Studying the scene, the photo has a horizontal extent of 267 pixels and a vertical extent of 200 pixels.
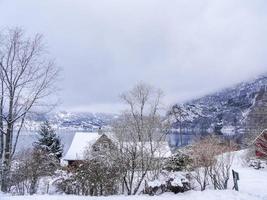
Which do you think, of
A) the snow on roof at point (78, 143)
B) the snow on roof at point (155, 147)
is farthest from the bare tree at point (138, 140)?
the snow on roof at point (78, 143)

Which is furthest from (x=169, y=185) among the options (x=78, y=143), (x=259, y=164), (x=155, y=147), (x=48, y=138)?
(x=78, y=143)

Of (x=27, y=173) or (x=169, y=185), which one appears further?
(x=27, y=173)

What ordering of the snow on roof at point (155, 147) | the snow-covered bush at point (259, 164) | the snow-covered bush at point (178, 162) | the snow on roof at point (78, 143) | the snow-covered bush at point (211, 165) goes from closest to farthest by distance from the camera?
the snow-covered bush at point (211, 165)
the snow-covered bush at point (178, 162)
the snow on roof at point (155, 147)
the snow-covered bush at point (259, 164)
the snow on roof at point (78, 143)

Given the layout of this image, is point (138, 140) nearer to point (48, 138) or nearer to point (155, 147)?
point (155, 147)

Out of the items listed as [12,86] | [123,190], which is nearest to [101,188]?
[123,190]

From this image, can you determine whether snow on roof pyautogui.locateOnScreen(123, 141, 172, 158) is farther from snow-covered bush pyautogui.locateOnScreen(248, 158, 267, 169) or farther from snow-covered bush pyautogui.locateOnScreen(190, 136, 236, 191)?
snow-covered bush pyautogui.locateOnScreen(248, 158, 267, 169)

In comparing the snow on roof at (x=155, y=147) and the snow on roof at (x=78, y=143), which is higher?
the snow on roof at (x=78, y=143)

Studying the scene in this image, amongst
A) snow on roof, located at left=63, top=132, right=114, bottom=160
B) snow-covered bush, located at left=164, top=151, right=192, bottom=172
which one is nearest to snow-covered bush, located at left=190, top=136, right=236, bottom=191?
snow-covered bush, located at left=164, top=151, right=192, bottom=172

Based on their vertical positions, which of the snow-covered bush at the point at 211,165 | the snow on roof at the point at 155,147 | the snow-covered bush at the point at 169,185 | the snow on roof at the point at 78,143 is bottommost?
the snow-covered bush at the point at 169,185

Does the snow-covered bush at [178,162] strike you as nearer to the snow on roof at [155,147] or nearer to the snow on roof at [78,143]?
the snow on roof at [155,147]

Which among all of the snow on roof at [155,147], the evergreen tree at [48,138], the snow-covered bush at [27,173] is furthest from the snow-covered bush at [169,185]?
the evergreen tree at [48,138]

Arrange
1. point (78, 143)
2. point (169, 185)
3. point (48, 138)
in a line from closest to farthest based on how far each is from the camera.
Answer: point (169, 185) → point (48, 138) → point (78, 143)

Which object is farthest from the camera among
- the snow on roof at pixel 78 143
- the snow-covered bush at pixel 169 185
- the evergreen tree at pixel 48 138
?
the snow on roof at pixel 78 143

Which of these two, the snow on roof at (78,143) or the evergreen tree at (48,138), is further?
the snow on roof at (78,143)
